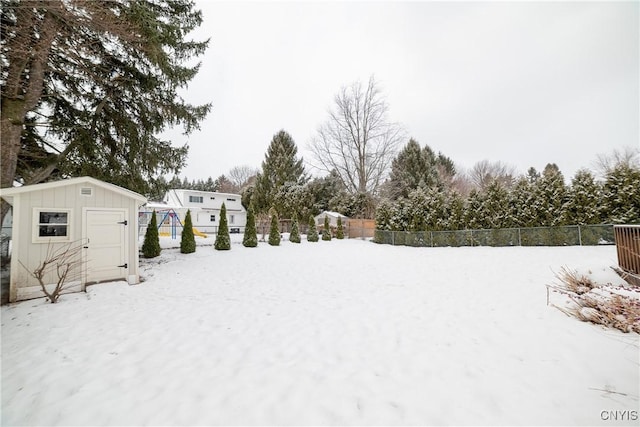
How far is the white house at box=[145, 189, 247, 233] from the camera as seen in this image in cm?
2558

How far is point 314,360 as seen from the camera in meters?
2.75

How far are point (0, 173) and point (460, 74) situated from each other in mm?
19207

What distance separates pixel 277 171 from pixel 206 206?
9.07 m

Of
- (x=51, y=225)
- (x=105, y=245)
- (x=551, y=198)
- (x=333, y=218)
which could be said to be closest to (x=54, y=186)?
(x=51, y=225)

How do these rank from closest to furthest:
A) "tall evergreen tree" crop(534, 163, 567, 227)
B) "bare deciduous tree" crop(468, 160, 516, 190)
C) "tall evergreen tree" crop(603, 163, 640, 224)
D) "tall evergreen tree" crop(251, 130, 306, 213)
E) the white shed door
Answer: the white shed door < "tall evergreen tree" crop(603, 163, 640, 224) < "tall evergreen tree" crop(534, 163, 567, 227) < "tall evergreen tree" crop(251, 130, 306, 213) < "bare deciduous tree" crop(468, 160, 516, 190)

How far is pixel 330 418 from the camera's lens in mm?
1899

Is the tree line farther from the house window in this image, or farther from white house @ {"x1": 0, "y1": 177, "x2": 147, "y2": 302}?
the house window

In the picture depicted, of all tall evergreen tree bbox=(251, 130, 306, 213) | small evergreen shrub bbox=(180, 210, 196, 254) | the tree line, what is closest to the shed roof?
small evergreen shrub bbox=(180, 210, 196, 254)

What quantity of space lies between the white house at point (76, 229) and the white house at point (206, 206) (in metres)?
19.0

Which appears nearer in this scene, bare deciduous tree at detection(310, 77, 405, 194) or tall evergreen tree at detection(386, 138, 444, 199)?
bare deciduous tree at detection(310, 77, 405, 194)

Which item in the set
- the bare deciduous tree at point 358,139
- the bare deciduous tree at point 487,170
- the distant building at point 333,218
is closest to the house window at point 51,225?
the distant building at point 333,218

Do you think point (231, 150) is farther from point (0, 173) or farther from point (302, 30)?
point (0, 173)

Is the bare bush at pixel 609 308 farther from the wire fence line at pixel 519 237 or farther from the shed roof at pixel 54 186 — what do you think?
the shed roof at pixel 54 186

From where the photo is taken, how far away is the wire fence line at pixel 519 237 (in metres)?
9.09
